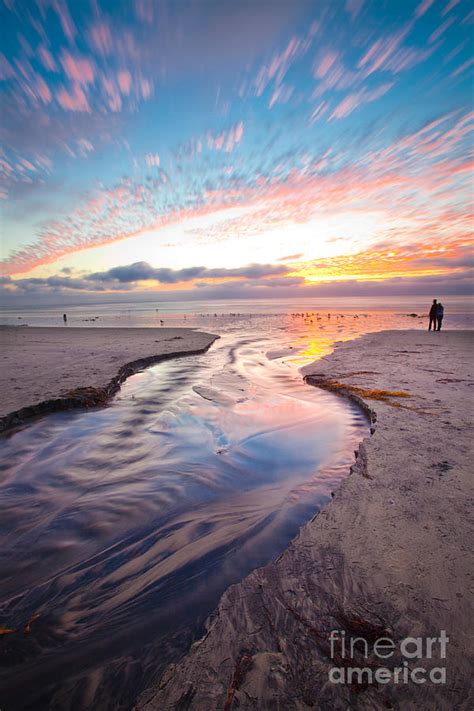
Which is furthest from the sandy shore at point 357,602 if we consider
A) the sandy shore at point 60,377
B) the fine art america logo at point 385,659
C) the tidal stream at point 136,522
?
the sandy shore at point 60,377

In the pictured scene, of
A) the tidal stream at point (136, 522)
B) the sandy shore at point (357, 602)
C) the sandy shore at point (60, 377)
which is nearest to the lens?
the sandy shore at point (357, 602)

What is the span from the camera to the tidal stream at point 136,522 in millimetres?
2609

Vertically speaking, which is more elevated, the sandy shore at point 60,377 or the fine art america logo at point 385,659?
the fine art america logo at point 385,659

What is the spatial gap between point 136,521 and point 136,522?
2 centimetres

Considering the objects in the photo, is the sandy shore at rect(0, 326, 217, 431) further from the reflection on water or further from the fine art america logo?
the fine art america logo

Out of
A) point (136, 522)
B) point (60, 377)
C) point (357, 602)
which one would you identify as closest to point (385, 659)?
point (357, 602)

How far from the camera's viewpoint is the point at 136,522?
14.5 feet

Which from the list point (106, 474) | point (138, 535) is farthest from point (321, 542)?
point (106, 474)

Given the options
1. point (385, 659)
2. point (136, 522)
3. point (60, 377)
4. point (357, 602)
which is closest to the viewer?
point (385, 659)

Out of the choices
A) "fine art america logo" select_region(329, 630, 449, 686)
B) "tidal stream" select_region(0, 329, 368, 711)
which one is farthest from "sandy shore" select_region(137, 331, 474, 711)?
"tidal stream" select_region(0, 329, 368, 711)

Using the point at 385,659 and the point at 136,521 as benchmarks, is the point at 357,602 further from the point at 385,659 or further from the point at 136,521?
the point at 136,521

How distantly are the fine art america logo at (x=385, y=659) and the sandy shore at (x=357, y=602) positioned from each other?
2 cm

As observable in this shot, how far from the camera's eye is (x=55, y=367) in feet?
40.4

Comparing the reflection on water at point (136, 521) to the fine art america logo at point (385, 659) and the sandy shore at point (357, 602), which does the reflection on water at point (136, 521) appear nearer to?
the sandy shore at point (357, 602)
